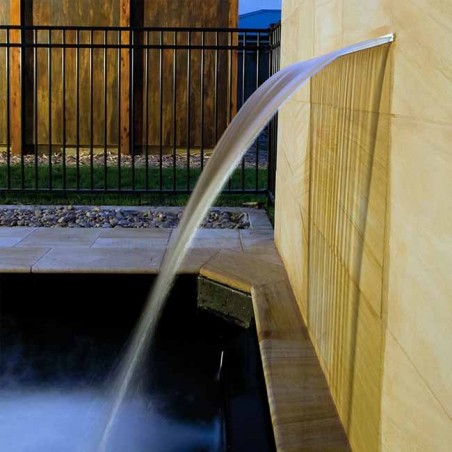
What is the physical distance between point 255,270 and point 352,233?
222 cm

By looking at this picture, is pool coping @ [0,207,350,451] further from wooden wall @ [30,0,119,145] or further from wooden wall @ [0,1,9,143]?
wooden wall @ [0,1,9,143]

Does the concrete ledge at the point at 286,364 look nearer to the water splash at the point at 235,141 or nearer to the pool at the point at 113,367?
the pool at the point at 113,367

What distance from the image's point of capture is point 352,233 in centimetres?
259

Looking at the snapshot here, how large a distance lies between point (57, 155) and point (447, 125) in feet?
34.9

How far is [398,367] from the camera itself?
195 cm

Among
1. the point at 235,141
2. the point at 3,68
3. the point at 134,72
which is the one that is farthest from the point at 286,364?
the point at 3,68

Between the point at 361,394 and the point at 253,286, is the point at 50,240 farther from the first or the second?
the point at 361,394

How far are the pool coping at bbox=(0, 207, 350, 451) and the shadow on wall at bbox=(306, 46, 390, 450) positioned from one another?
0.27ft

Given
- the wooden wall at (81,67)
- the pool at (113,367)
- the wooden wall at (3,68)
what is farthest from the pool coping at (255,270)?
the wooden wall at (3,68)

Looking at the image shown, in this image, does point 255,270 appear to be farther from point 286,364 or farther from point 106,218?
point 106,218

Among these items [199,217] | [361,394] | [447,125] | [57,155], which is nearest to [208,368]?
[199,217]

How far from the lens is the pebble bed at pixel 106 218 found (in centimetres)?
663

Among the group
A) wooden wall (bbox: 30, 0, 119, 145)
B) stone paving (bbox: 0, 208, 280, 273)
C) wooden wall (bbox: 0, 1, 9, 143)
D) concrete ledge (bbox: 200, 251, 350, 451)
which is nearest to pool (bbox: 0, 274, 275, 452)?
stone paving (bbox: 0, 208, 280, 273)

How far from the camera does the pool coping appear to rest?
2672 millimetres
